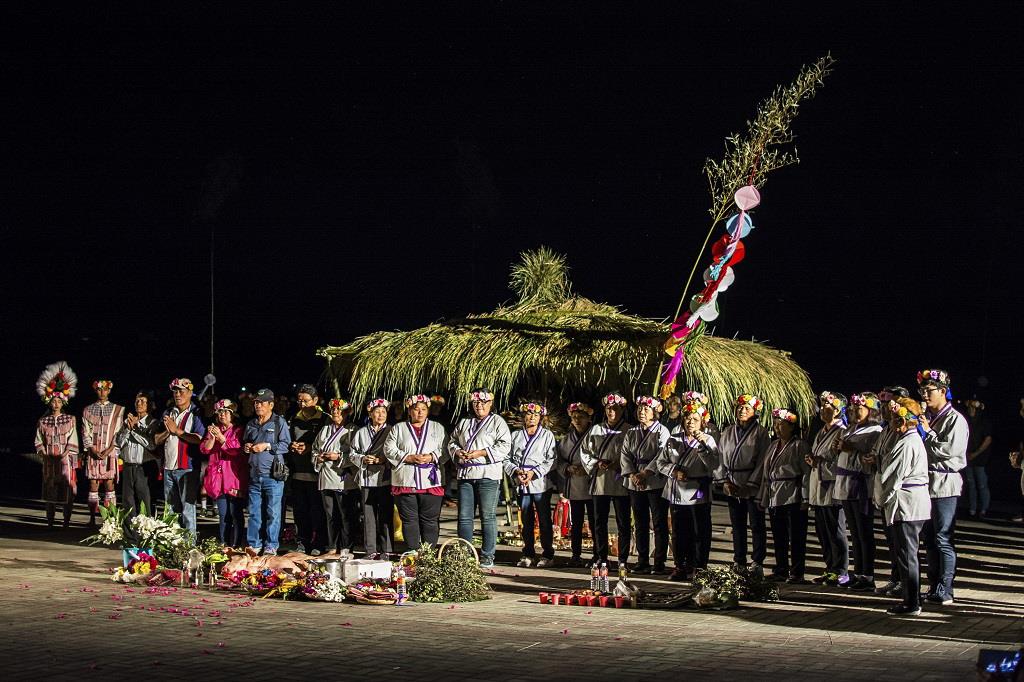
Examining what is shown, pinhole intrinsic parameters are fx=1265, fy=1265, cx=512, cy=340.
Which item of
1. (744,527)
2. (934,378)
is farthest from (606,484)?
(934,378)

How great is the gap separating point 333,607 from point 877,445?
14.9ft

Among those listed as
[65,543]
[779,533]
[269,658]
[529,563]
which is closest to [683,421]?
[779,533]

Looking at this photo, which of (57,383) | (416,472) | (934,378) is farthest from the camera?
(57,383)

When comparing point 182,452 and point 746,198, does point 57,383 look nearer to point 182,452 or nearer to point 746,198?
point 182,452

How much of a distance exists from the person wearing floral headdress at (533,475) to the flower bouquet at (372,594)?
2727 mm

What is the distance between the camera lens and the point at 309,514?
1360cm

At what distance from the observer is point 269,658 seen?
25.5ft

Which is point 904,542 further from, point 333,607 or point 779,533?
point 333,607

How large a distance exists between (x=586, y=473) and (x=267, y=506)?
A: 3293mm

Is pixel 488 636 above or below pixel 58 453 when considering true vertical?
below

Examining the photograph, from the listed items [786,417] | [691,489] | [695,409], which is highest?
[695,409]

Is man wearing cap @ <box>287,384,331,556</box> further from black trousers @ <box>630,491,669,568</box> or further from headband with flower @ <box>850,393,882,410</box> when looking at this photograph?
headband with flower @ <box>850,393,882,410</box>

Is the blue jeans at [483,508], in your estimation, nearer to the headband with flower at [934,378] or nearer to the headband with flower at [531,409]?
the headband with flower at [531,409]

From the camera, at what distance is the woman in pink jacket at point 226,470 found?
13078 mm
